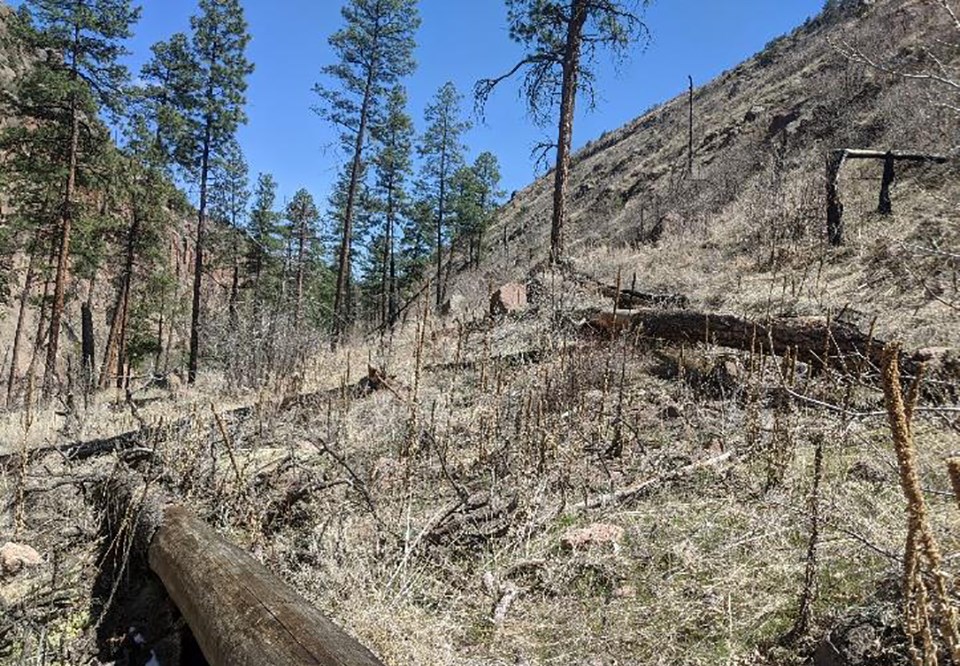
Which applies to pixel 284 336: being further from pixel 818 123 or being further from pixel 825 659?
pixel 818 123

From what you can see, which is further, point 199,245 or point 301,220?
point 301,220

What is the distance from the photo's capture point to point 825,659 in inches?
96.7

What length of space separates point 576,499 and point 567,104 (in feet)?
33.9

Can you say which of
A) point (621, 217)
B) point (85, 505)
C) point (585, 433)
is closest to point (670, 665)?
point (585, 433)

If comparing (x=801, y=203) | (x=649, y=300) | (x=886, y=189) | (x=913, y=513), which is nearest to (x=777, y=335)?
(x=649, y=300)

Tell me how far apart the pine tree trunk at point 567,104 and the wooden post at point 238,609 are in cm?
1011

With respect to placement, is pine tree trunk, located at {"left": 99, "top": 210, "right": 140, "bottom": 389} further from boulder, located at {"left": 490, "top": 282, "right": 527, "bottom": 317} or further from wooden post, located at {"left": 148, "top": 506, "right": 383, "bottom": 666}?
wooden post, located at {"left": 148, "top": 506, "right": 383, "bottom": 666}

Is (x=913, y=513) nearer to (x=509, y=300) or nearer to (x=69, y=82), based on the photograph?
(x=509, y=300)

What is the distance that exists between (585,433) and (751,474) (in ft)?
4.37

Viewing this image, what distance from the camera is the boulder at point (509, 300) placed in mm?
10922

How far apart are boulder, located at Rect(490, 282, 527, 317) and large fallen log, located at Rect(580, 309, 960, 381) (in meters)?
3.19

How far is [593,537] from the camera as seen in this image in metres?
3.76

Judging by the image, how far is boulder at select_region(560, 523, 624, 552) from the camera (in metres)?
3.72

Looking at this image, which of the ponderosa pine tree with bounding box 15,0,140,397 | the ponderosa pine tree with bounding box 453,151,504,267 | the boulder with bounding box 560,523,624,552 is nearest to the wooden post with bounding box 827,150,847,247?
the boulder with bounding box 560,523,624,552
